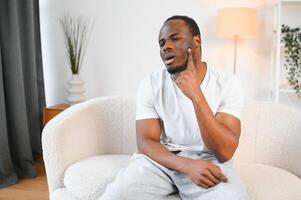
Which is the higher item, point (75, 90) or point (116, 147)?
point (75, 90)

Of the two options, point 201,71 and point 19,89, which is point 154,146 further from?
point 19,89

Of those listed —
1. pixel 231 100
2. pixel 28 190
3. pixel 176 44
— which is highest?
pixel 176 44

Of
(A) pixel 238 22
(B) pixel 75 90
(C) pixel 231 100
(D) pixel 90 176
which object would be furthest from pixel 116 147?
(A) pixel 238 22

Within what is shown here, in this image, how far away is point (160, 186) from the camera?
1294mm

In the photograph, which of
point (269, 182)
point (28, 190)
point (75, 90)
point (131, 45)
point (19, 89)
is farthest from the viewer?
point (131, 45)

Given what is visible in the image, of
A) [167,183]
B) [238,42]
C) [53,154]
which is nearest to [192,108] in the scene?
[167,183]

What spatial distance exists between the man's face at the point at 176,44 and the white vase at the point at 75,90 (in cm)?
160

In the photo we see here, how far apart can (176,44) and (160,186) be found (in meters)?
0.55

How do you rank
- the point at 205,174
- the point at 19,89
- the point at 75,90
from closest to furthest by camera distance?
the point at 205,174
the point at 19,89
the point at 75,90

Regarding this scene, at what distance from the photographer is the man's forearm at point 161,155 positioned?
4.27 ft

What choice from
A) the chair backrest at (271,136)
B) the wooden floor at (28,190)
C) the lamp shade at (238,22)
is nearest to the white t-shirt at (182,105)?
the chair backrest at (271,136)

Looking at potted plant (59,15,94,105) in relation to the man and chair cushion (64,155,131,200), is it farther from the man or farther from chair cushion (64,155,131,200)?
the man

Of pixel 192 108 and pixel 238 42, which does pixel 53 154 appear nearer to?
pixel 192 108

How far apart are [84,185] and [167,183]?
38 cm
